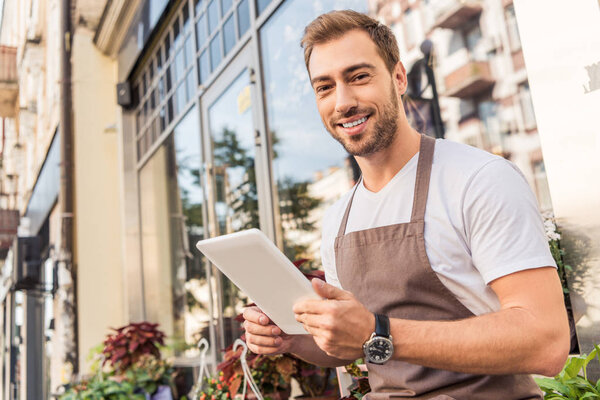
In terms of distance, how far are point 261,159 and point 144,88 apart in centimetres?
360

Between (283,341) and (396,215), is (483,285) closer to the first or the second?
(396,215)

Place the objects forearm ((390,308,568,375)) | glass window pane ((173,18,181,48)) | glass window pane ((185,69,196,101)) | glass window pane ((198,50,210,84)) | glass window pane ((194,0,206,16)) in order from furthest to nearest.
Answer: glass window pane ((173,18,181,48)), glass window pane ((185,69,196,101)), glass window pane ((194,0,206,16)), glass window pane ((198,50,210,84)), forearm ((390,308,568,375))

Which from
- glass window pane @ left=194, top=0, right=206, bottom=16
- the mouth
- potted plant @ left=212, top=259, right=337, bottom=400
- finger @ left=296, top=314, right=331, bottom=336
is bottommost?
potted plant @ left=212, top=259, right=337, bottom=400

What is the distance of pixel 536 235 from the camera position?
1136mm

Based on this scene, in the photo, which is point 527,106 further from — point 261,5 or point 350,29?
point 261,5

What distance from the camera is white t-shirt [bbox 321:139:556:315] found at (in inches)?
45.1

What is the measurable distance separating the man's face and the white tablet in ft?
1.41

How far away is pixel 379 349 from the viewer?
1.12 metres

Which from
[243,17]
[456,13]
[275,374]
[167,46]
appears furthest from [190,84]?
[456,13]

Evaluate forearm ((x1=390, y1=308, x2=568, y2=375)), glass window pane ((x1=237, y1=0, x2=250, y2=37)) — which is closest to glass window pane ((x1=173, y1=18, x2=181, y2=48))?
glass window pane ((x1=237, y1=0, x2=250, y2=37))

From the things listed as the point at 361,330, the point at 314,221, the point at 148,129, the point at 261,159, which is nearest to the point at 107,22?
the point at 148,129

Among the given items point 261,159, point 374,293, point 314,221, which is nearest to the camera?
point 374,293

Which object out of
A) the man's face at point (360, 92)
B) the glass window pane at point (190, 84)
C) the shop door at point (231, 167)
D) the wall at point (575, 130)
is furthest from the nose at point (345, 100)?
the glass window pane at point (190, 84)

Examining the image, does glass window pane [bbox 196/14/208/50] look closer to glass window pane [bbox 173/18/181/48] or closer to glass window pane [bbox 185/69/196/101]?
glass window pane [bbox 185/69/196/101]
